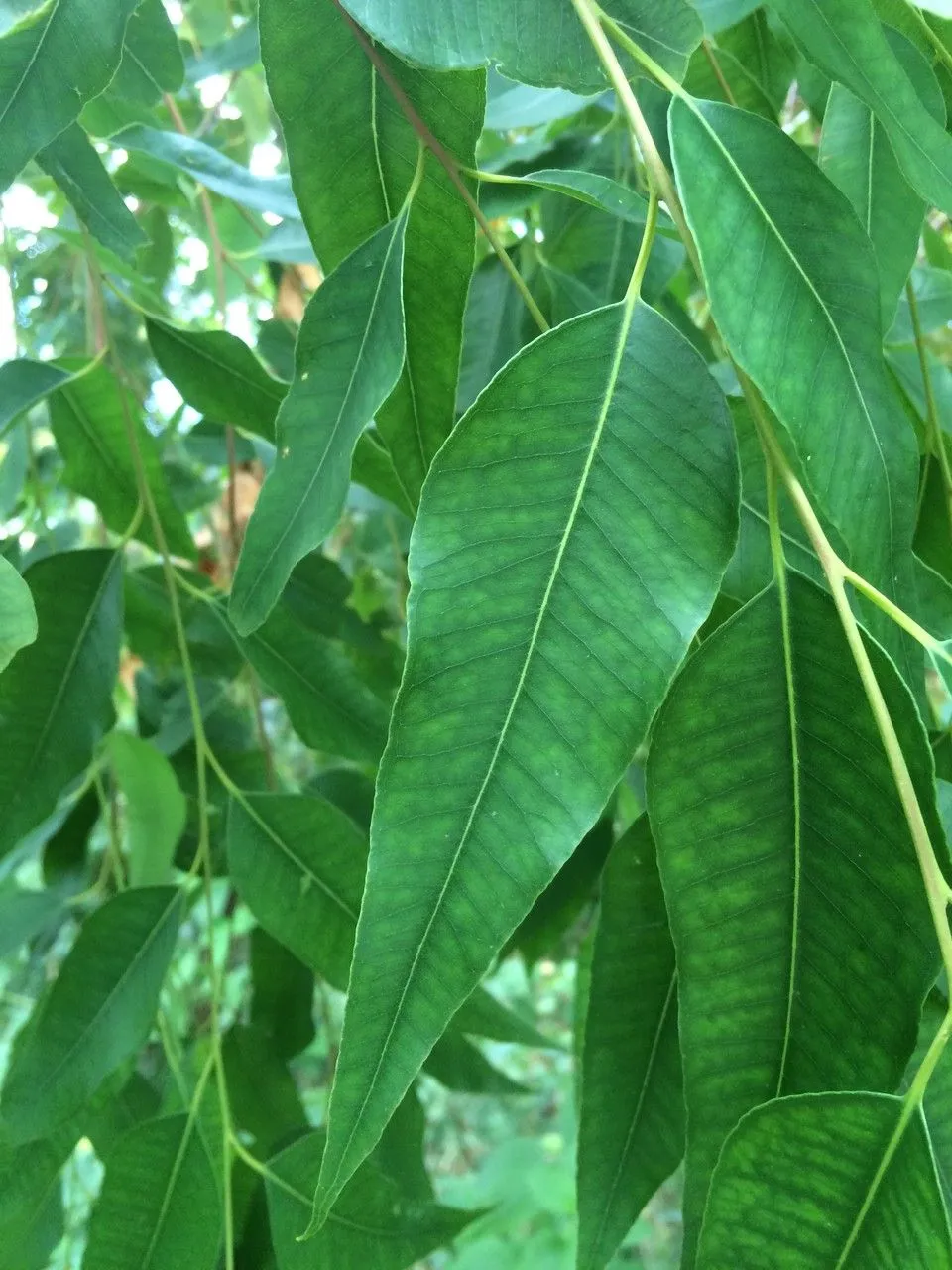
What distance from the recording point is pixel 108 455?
671 millimetres

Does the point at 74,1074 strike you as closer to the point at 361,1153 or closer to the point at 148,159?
the point at 361,1153

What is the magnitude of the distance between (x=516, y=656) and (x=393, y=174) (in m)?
0.23

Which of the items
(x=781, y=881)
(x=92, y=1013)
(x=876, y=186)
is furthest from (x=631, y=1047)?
(x=876, y=186)

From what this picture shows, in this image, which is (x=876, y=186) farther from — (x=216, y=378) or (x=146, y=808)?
(x=146, y=808)

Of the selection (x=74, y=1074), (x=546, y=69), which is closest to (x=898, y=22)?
(x=546, y=69)

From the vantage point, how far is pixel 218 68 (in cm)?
79

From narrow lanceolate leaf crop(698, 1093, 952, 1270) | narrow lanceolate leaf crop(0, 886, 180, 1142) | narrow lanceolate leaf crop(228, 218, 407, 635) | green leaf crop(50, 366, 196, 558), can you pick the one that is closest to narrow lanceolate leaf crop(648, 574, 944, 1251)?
narrow lanceolate leaf crop(698, 1093, 952, 1270)

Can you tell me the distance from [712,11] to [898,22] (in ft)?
0.25

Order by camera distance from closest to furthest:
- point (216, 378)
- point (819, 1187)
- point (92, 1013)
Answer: point (819, 1187)
point (92, 1013)
point (216, 378)

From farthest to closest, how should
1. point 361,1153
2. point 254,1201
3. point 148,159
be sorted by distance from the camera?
point 148,159 → point 254,1201 → point 361,1153

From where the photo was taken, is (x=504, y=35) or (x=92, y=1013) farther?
(x=92, y=1013)

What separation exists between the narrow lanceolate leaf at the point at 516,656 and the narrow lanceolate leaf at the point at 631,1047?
0.43 feet

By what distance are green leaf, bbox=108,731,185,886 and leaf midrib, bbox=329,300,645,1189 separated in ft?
1.13

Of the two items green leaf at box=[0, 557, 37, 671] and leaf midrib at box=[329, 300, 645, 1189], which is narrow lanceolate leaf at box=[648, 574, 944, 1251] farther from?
green leaf at box=[0, 557, 37, 671]
